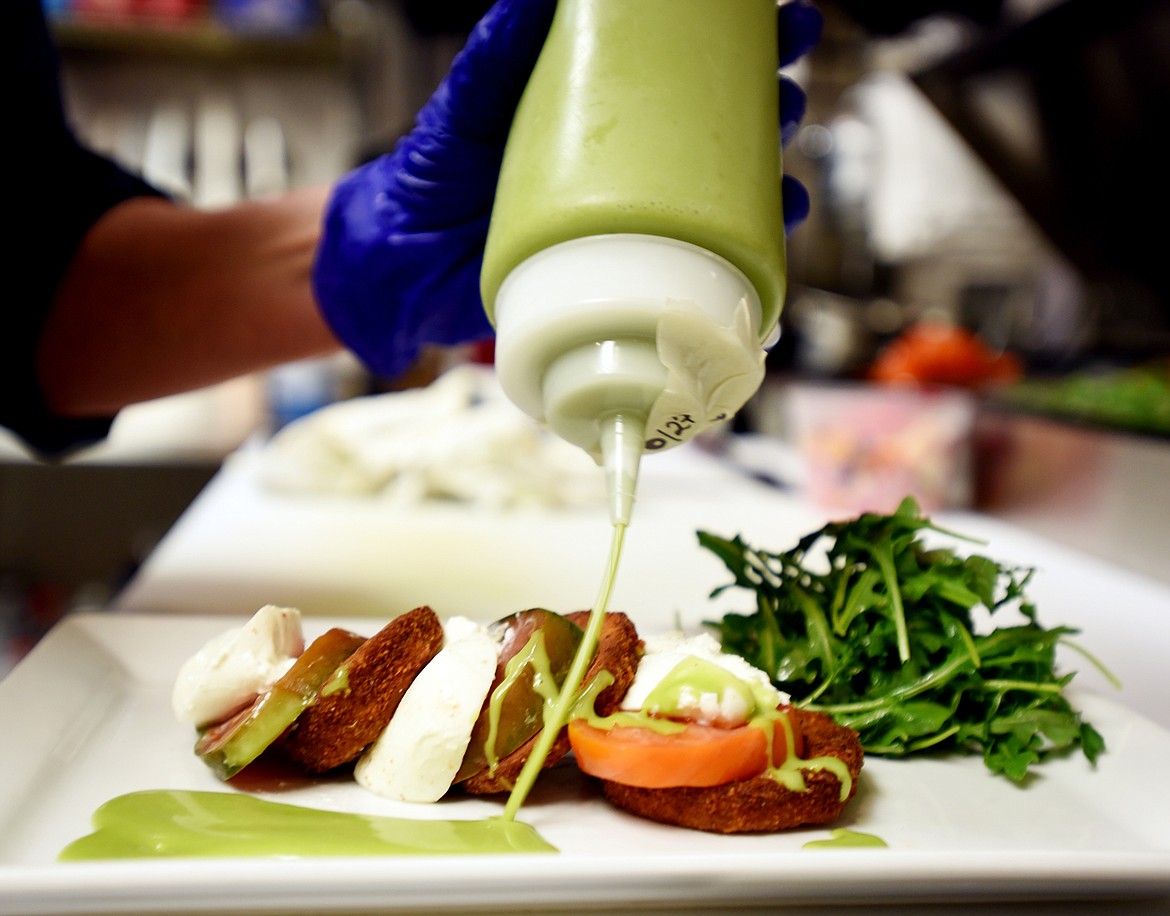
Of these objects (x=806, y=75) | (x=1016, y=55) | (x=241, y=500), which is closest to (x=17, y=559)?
(x=241, y=500)

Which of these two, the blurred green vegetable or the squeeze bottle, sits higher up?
the squeeze bottle

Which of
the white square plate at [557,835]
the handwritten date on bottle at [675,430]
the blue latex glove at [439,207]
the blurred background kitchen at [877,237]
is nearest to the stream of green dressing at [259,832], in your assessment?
the white square plate at [557,835]

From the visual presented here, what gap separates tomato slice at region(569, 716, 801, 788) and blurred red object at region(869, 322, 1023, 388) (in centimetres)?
210

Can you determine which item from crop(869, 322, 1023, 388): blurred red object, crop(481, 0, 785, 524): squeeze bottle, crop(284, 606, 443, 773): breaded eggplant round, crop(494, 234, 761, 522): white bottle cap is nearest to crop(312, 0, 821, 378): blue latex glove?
crop(481, 0, 785, 524): squeeze bottle

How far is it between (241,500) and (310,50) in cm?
293

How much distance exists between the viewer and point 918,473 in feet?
7.27

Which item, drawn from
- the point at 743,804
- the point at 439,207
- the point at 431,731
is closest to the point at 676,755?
the point at 743,804

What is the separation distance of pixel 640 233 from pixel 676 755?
418 mm

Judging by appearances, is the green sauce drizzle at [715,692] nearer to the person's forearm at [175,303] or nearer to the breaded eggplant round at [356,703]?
the breaded eggplant round at [356,703]

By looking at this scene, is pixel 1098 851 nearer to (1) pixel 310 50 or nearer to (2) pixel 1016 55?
(2) pixel 1016 55

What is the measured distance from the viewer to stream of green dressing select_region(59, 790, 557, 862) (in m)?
0.66

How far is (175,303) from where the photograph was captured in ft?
5.09

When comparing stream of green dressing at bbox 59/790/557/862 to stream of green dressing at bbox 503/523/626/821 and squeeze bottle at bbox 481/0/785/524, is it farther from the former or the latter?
squeeze bottle at bbox 481/0/785/524

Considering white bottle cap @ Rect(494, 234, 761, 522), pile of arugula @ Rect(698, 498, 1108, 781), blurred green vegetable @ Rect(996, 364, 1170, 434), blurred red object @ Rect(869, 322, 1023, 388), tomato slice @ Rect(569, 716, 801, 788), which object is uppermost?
white bottle cap @ Rect(494, 234, 761, 522)
